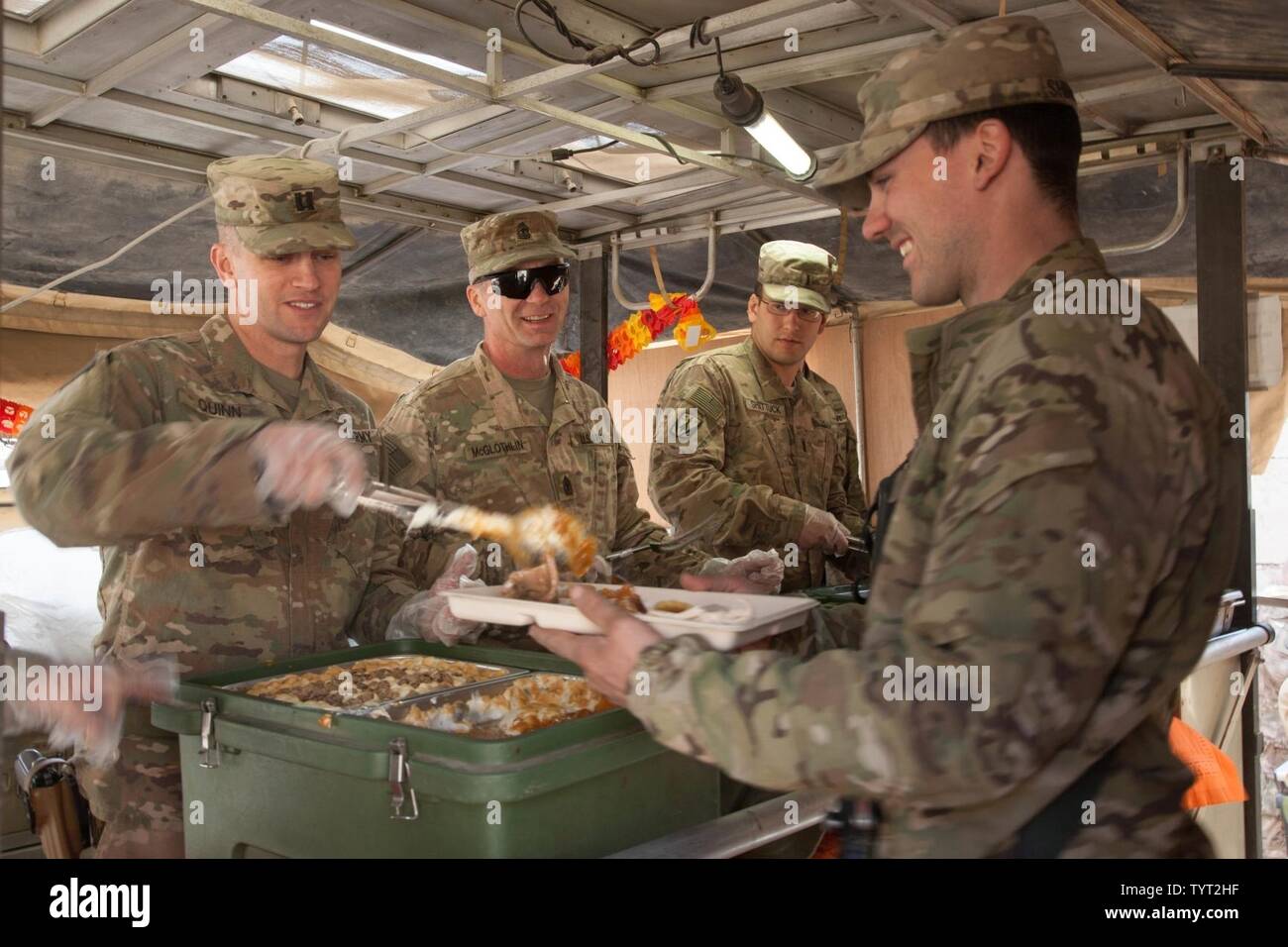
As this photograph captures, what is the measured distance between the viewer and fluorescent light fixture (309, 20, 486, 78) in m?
2.95

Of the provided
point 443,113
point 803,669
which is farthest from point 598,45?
point 803,669

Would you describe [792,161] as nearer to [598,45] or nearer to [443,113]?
[598,45]

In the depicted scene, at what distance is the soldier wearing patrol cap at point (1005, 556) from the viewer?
4.25 ft

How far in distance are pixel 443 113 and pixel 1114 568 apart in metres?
2.64

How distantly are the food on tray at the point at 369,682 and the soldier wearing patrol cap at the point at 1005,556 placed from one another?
62cm

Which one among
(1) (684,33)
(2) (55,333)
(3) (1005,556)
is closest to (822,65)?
(1) (684,33)

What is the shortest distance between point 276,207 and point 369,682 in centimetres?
123

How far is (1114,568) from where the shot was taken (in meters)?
1.32

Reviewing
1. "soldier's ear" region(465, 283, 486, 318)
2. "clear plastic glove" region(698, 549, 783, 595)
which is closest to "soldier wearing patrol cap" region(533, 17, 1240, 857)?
"clear plastic glove" region(698, 549, 783, 595)

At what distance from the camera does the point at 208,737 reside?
77.2 inches

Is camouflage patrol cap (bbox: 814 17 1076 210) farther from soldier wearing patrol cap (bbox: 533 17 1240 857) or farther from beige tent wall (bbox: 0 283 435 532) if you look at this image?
beige tent wall (bbox: 0 283 435 532)

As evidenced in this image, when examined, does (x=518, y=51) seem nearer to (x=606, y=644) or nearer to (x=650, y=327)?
(x=606, y=644)

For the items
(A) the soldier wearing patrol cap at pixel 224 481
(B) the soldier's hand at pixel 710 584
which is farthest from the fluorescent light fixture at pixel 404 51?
(B) the soldier's hand at pixel 710 584
